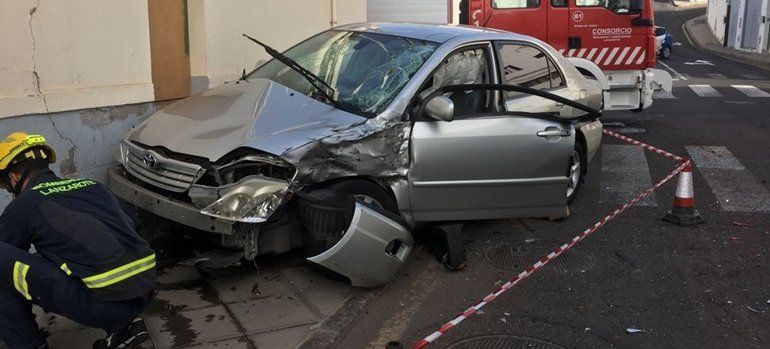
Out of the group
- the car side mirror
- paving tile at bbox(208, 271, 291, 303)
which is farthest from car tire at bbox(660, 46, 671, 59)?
paving tile at bbox(208, 271, 291, 303)

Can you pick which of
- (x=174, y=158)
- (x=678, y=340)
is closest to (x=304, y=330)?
(x=174, y=158)

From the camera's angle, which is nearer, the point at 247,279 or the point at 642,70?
the point at 247,279

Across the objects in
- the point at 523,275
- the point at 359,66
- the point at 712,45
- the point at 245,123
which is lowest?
the point at 712,45

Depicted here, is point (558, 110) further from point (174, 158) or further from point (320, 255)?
point (174, 158)

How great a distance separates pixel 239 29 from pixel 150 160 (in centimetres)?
311

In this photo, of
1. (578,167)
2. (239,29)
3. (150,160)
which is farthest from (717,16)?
(150,160)

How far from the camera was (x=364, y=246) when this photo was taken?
14.4 ft

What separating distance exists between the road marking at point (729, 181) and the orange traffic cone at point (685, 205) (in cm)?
74

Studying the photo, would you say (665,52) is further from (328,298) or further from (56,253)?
(56,253)

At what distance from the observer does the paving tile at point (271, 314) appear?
4219mm

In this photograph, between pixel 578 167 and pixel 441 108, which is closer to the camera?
pixel 441 108

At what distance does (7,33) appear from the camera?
16.3ft

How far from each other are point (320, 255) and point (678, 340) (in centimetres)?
216

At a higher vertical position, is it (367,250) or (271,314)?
(367,250)
